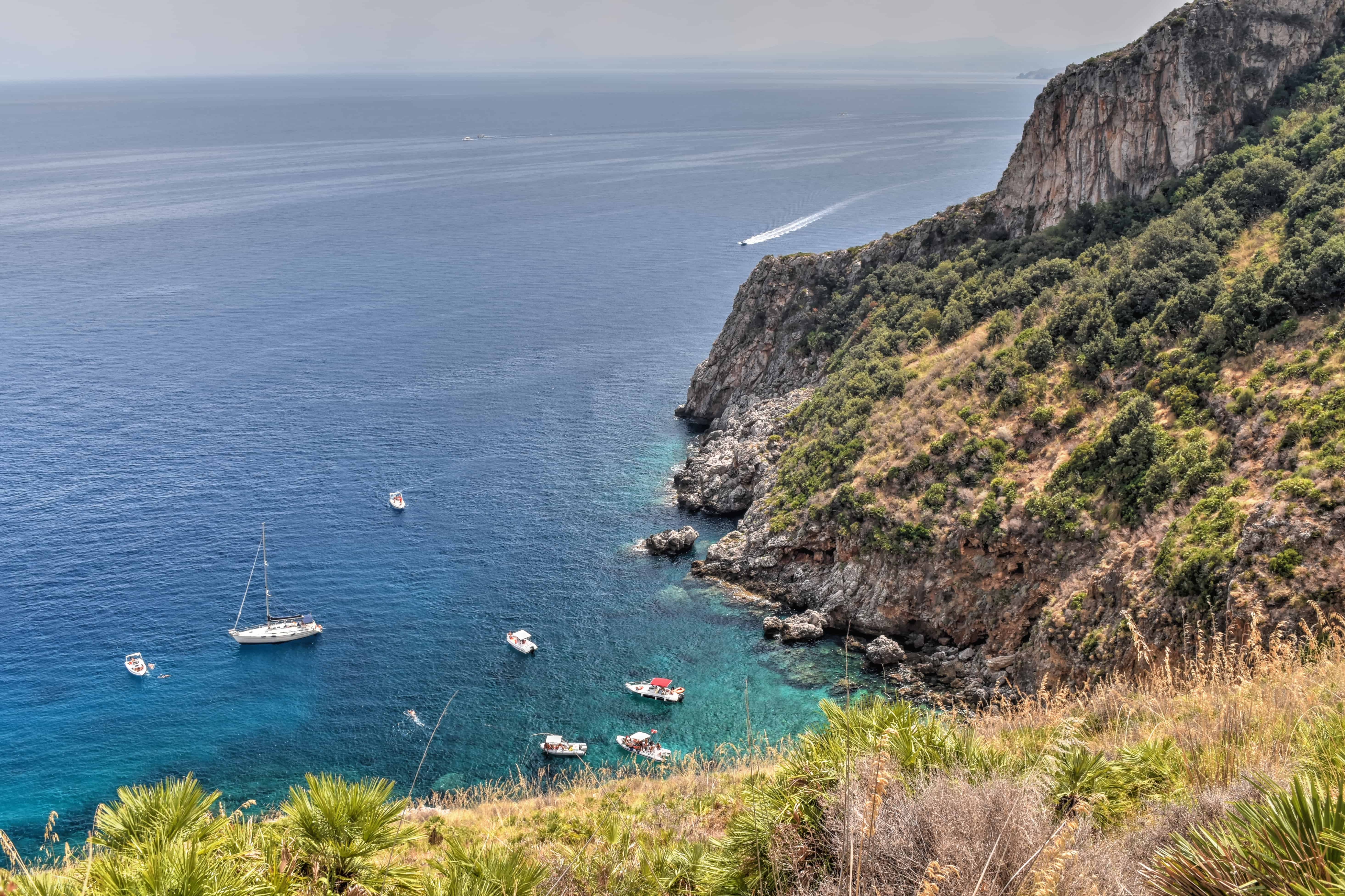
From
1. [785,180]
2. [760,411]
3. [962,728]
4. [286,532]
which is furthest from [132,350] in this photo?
[785,180]

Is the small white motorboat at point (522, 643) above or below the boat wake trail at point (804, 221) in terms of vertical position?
below

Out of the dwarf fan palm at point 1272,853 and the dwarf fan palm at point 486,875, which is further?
the dwarf fan palm at point 486,875

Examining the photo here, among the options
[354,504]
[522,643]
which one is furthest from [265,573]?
[522,643]

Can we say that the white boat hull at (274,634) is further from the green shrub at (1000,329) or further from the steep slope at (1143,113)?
the green shrub at (1000,329)

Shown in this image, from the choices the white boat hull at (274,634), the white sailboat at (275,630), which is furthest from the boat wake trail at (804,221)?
the white boat hull at (274,634)

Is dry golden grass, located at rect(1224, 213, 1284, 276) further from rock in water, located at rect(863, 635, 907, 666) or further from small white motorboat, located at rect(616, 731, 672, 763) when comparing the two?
small white motorboat, located at rect(616, 731, 672, 763)

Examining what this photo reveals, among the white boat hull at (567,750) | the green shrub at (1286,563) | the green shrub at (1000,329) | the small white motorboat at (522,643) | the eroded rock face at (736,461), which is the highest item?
the green shrub at (1000,329)

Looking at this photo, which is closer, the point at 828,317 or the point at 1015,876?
the point at 1015,876

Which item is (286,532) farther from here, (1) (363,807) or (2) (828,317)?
(1) (363,807)
